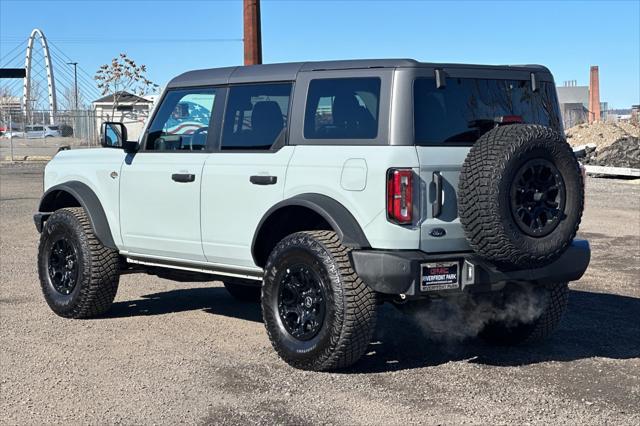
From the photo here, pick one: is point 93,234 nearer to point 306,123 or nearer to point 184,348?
point 184,348

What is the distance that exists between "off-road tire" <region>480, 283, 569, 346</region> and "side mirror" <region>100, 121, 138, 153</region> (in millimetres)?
3214

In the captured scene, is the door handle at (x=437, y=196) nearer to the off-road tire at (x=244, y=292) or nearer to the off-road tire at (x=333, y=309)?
the off-road tire at (x=333, y=309)

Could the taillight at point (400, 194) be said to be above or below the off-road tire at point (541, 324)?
above

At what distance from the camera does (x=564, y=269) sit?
627 cm

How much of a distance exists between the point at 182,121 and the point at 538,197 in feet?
9.82

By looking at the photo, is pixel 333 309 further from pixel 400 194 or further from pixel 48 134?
pixel 48 134

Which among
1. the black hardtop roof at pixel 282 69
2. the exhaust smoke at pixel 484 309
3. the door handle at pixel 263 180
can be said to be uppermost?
the black hardtop roof at pixel 282 69

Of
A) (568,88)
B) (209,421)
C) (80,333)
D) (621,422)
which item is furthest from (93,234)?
(568,88)

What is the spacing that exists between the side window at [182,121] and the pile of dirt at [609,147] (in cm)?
2199

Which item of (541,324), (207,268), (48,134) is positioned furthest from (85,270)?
(48,134)

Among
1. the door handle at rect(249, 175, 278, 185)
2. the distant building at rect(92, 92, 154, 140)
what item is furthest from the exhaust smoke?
the distant building at rect(92, 92, 154, 140)

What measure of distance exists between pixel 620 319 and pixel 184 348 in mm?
3775

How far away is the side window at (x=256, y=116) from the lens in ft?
21.6

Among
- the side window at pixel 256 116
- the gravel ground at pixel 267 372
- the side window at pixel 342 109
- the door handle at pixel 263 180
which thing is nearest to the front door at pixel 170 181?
the side window at pixel 256 116
